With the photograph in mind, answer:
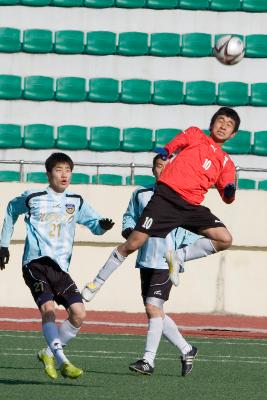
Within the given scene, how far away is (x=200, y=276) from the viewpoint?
18.9 meters

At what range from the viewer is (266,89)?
71.9 feet

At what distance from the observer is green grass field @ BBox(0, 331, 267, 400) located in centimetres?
835

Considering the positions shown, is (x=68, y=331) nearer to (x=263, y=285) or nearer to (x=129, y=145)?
(x=263, y=285)

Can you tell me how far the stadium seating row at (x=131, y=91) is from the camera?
2183cm

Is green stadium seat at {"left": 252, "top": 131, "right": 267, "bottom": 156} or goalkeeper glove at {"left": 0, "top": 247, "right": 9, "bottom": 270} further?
green stadium seat at {"left": 252, "top": 131, "right": 267, "bottom": 156}

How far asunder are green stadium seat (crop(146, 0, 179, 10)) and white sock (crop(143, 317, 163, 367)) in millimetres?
13296

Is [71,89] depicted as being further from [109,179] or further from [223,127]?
[223,127]

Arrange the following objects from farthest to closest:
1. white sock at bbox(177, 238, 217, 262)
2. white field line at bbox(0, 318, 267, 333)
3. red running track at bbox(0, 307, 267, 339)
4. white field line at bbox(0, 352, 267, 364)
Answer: white field line at bbox(0, 318, 267, 333), red running track at bbox(0, 307, 267, 339), white field line at bbox(0, 352, 267, 364), white sock at bbox(177, 238, 217, 262)

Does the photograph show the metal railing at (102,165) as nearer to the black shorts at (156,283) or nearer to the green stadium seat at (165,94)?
the green stadium seat at (165,94)

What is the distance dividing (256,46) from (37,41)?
13.6ft

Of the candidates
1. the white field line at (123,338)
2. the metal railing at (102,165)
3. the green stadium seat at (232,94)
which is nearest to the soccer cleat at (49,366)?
the white field line at (123,338)

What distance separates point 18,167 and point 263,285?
434 centimetres

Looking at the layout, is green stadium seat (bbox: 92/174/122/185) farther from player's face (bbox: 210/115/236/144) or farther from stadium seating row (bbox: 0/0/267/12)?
player's face (bbox: 210/115/236/144)

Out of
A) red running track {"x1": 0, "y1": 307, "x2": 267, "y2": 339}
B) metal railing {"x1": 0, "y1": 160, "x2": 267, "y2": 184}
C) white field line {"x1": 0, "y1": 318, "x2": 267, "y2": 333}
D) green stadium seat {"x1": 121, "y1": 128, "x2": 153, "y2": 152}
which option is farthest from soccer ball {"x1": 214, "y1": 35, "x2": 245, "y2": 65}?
green stadium seat {"x1": 121, "y1": 128, "x2": 153, "y2": 152}
